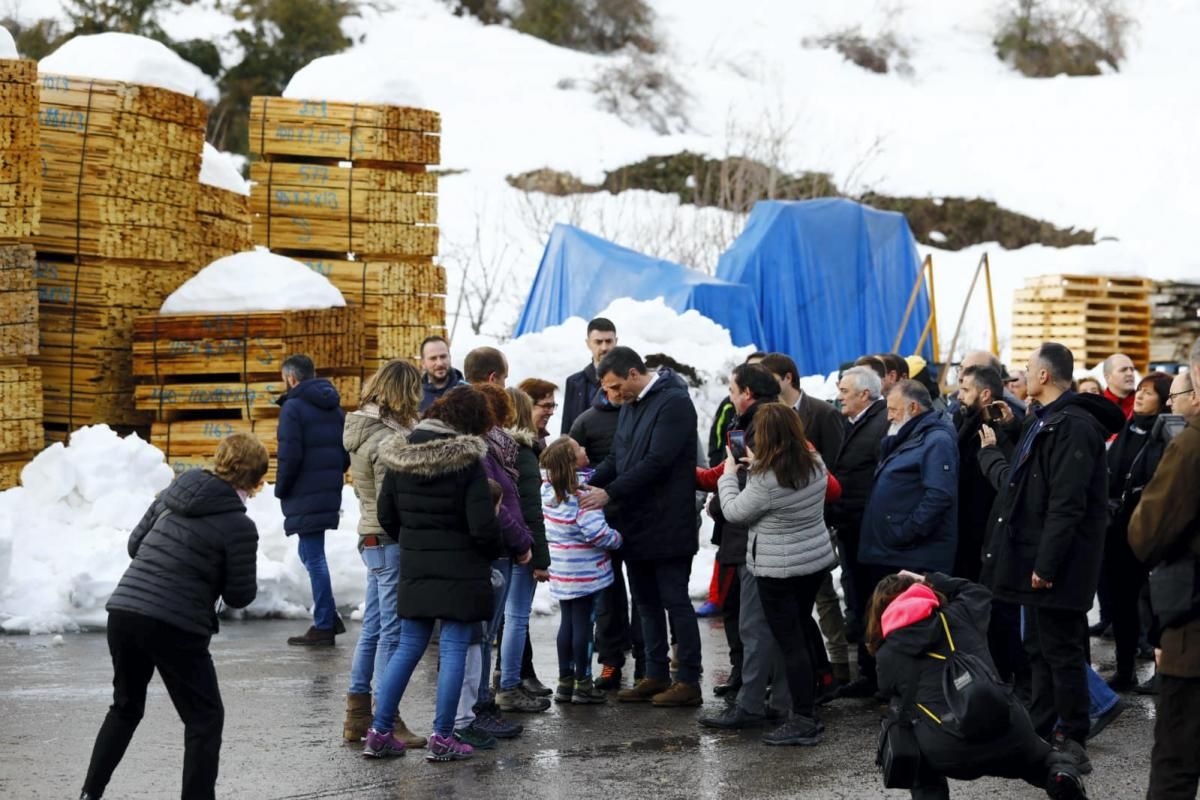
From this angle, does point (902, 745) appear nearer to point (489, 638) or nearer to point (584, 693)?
point (489, 638)

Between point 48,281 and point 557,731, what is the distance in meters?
7.54

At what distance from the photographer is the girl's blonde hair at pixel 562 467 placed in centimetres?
842

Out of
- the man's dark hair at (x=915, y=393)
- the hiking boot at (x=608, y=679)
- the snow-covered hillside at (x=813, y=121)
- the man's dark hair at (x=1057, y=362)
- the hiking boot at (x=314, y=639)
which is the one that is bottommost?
the hiking boot at (x=314, y=639)

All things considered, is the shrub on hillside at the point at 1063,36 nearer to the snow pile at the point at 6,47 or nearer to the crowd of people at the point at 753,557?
the snow pile at the point at 6,47

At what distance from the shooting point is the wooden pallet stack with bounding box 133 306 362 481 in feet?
44.2

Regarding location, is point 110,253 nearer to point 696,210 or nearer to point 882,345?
point 882,345

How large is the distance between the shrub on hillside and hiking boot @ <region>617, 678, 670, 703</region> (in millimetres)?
57492

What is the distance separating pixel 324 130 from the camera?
48.1 feet

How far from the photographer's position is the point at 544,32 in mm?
57969

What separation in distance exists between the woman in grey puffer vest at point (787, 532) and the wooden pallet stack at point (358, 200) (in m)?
7.30

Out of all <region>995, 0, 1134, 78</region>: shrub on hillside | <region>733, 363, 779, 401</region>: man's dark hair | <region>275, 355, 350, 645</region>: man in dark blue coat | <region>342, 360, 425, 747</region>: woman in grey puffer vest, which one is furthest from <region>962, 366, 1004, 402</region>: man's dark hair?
<region>995, 0, 1134, 78</region>: shrub on hillside

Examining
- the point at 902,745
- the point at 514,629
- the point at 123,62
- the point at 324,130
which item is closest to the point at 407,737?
the point at 514,629

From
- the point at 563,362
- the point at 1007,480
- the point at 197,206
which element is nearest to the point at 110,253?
the point at 197,206

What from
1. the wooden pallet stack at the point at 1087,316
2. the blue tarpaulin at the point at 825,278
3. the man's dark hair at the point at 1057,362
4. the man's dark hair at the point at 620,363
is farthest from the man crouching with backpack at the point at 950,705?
the wooden pallet stack at the point at 1087,316
